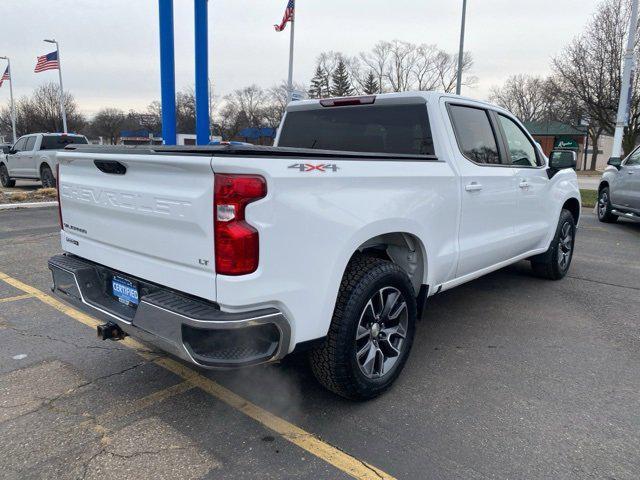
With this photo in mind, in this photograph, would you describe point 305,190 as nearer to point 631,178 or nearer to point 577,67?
point 631,178

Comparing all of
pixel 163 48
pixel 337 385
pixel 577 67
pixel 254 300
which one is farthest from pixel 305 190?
pixel 577 67

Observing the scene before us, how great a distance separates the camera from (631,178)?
9297 mm

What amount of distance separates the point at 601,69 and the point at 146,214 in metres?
27.0

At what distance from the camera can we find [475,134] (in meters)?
4.21

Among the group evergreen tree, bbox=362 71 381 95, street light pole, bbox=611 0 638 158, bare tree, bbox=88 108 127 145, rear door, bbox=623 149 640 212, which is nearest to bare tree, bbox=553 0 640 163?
street light pole, bbox=611 0 638 158

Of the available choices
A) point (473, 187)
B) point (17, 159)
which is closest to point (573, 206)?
point (473, 187)

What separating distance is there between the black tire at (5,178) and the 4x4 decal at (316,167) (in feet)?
61.0

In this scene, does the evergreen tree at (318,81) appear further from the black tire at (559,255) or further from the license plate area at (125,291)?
the license plate area at (125,291)

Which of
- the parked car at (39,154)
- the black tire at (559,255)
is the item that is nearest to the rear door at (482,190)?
the black tire at (559,255)

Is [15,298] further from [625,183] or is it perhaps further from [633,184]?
[625,183]

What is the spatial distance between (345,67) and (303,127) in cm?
6820

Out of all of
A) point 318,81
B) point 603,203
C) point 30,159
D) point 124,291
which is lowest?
point 603,203

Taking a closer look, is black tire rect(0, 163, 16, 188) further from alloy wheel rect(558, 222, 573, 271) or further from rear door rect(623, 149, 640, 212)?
rear door rect(623, 149, 640, 212)

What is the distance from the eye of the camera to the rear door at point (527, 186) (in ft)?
15.4
